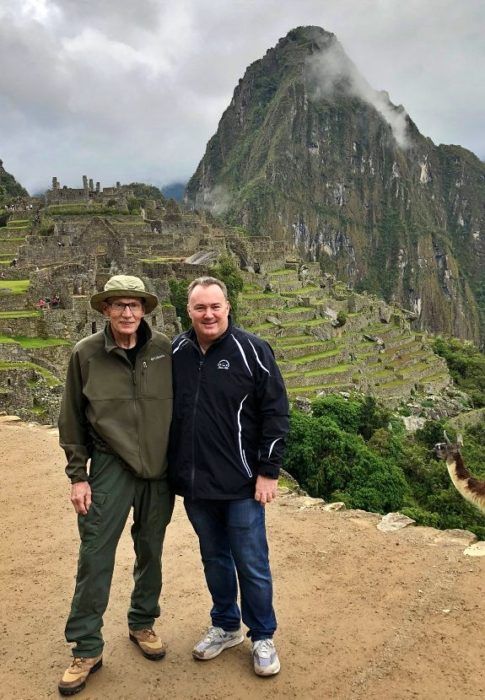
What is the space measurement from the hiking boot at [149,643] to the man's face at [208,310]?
6.03 feet

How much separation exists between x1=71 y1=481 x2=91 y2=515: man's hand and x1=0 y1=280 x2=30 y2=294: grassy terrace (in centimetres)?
1311

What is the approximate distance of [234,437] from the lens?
365 cm

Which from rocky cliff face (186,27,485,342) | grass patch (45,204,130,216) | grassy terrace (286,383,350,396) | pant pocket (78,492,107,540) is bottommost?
grassy terrace (286,383,350,396)

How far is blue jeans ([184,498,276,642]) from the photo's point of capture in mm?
3637

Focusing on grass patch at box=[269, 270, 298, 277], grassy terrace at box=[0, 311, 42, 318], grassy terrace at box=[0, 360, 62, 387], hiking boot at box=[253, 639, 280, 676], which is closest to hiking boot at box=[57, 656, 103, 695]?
hiking boot at box=[253, 639, 280, 676]

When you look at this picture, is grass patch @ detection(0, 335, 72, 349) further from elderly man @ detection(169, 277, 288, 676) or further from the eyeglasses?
elderly man @ detection(169, 277, 288, 676)

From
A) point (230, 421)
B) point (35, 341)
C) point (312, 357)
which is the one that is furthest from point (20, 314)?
point (312, 357)

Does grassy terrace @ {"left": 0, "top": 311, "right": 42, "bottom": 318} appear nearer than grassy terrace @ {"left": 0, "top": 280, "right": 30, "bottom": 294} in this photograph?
Yes

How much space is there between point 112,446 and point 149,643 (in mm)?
1246

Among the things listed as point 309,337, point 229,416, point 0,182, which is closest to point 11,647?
point 229,416

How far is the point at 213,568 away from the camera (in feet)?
12.5

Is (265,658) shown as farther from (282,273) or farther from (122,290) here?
(282,273)

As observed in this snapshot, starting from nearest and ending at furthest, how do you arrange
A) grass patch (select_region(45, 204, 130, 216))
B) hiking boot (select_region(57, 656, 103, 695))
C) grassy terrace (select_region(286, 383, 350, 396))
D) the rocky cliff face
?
hiking boot (select_region(57, 656, 103, 695)) < grassy terrace (select_region(286, 383, 350, 396)) < grass patch (select_region(45, 204, 130, 216)) < the rocky cliff face

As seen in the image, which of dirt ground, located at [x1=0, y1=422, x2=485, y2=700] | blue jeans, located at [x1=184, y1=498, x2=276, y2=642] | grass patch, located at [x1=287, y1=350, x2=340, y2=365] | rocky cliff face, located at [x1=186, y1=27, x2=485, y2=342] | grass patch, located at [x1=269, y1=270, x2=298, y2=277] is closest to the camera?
dirt ground, located at [x1=0, y1=422, x2=485, y2=700]
